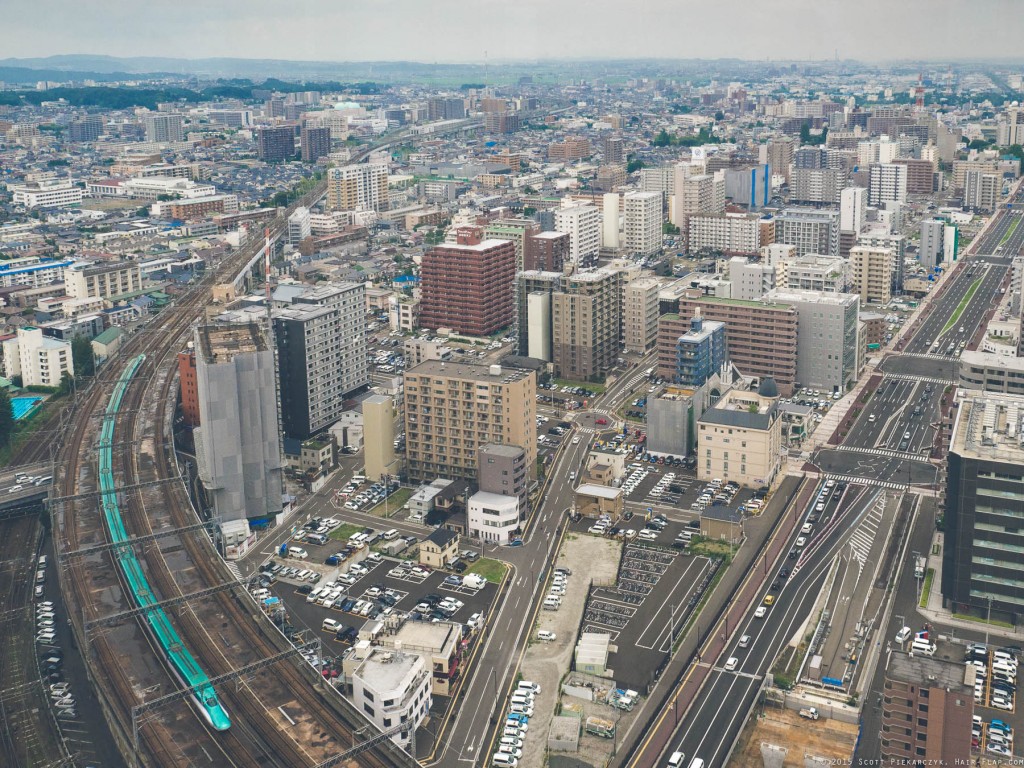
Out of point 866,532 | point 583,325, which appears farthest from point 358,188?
point 866,532

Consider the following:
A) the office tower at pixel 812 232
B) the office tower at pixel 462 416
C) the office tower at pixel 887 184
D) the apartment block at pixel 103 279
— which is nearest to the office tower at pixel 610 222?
the office tower at pixel 812 232

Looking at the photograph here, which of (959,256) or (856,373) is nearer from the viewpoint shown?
(856,373)

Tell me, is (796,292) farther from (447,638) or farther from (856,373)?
(447,638)

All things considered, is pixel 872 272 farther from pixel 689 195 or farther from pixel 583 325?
pixel 689 195

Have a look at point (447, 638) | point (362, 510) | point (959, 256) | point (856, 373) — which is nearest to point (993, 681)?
point (447, 638)

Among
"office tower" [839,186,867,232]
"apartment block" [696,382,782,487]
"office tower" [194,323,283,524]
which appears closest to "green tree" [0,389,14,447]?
"office tower" [194,323,283,524]

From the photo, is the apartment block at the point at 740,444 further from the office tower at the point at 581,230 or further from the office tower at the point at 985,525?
the office tower at the point at 581,230
